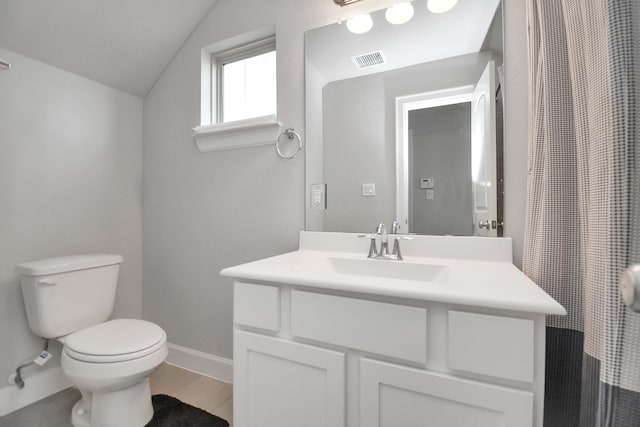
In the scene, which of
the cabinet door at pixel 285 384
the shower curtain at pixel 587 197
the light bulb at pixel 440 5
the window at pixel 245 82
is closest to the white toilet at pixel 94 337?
the cabinet door at pixel 285 384

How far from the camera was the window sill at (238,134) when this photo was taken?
4.97ft

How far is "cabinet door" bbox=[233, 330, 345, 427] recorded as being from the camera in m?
0.79

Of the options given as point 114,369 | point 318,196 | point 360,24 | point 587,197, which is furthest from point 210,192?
point 587,197

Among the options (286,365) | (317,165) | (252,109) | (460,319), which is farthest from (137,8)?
(460,319)

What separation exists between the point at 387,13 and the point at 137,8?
1339mm

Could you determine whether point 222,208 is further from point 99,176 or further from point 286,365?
point 286,365

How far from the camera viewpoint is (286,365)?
0.86 m

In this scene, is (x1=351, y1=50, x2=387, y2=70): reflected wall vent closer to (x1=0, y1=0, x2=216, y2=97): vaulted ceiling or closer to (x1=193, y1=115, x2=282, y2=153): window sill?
(x1=193, y1=115, x2=282, y2=153): window sill

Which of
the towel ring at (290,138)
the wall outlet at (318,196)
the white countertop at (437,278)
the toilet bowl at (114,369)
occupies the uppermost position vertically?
the towel ring at (290,138)

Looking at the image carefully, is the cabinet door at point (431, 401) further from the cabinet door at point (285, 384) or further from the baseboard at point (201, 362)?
the baseboard at point (201, 362)

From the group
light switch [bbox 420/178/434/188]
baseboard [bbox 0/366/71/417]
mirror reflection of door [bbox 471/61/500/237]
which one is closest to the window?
light switch [bbox 420/178/434/188]

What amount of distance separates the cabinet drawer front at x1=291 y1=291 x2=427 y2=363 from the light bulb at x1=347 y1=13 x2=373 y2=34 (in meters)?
1.23

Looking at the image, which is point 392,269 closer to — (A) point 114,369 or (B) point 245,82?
(A) point 114,369

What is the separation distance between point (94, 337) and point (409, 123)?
1.68 m
